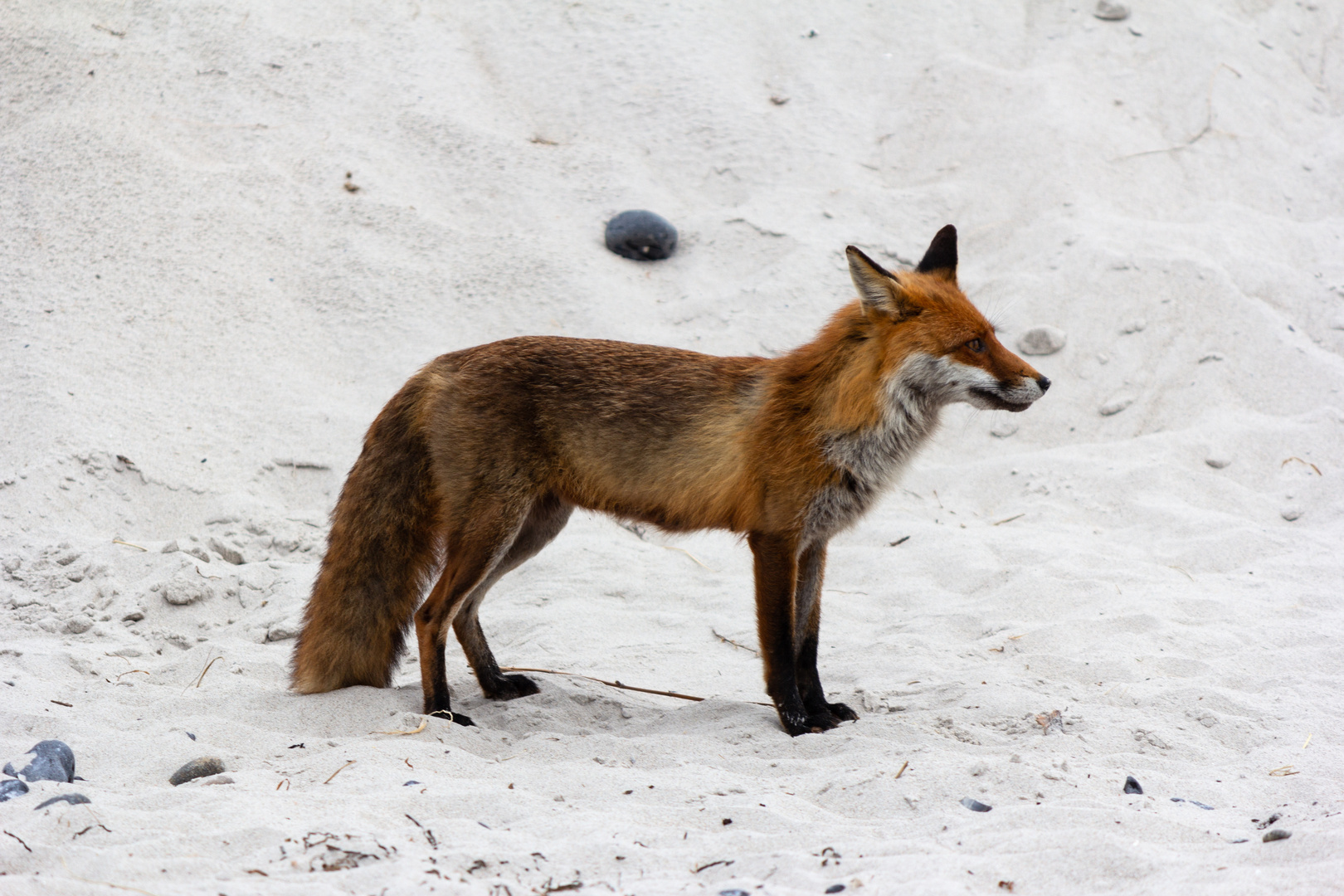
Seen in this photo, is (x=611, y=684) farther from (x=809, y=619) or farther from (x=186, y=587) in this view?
(x=186, y=587)

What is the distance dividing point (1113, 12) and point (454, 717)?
9.23 meters

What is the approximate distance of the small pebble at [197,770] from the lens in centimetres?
347

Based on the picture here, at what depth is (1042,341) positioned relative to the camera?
25.4 feet

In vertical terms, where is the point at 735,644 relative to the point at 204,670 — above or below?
below

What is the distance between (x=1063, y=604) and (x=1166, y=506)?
1.53 metres

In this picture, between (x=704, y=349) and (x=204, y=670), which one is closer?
(x=204, y=670)

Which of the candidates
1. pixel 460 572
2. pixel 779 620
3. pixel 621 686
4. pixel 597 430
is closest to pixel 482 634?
pixel 460 572

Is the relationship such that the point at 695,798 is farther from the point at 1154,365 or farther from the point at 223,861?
the point at 1154,365

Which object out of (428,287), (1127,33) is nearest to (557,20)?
(428,287)

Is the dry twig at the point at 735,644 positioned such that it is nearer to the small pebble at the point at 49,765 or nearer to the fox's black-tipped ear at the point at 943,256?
the fox's black-tipped ear at the point at 943,256

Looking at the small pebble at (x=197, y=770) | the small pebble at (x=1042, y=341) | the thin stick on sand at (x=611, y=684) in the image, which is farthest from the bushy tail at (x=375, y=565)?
the small pebble at (x=1042, y=341)

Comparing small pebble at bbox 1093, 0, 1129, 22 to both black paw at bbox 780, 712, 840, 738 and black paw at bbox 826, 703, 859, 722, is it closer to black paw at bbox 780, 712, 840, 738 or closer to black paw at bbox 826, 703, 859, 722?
black paw at bbox 826, 703, 859, 722

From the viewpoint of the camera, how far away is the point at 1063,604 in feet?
17.9

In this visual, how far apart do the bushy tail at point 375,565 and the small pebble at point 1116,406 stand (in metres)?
4.88
